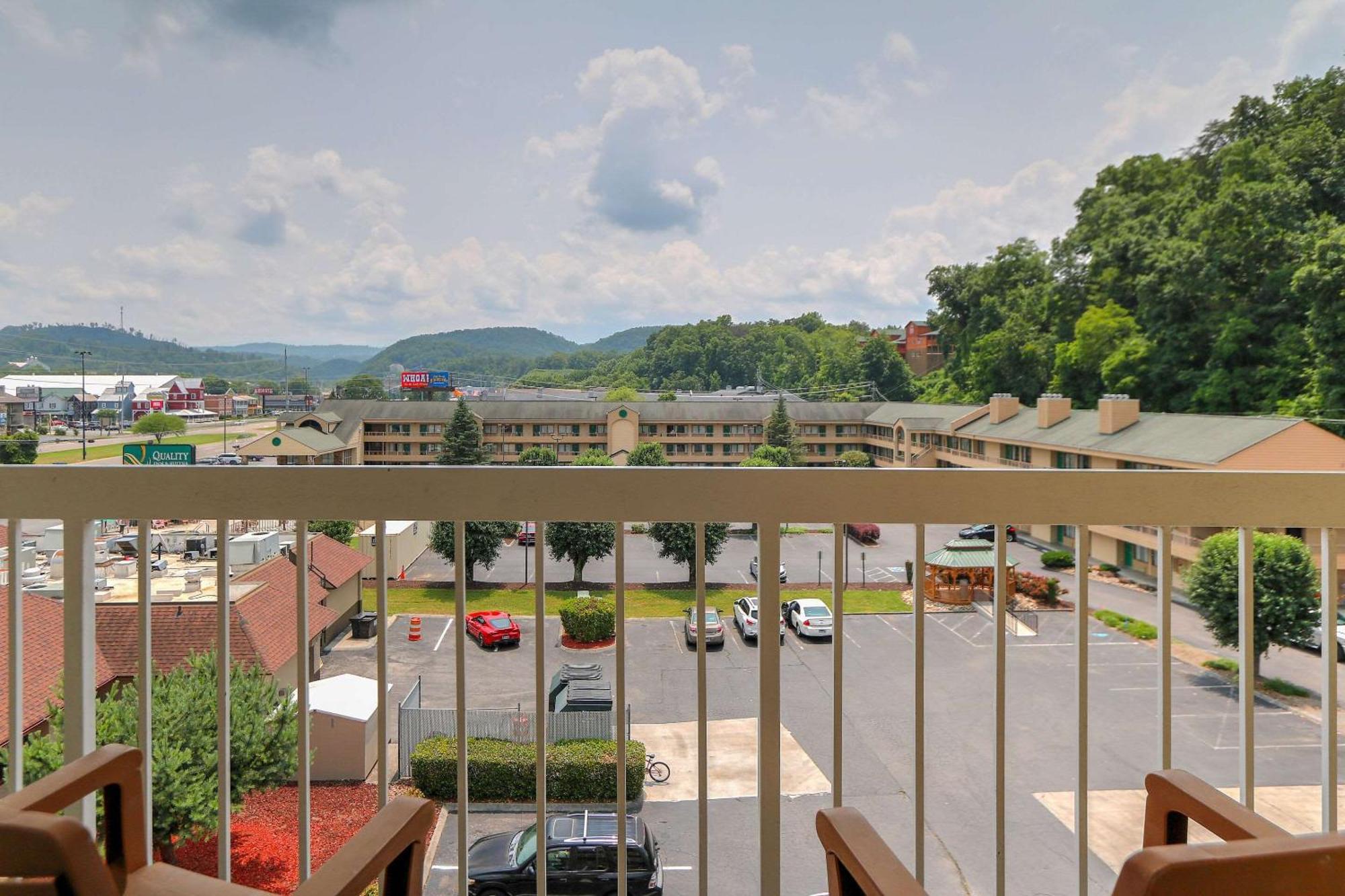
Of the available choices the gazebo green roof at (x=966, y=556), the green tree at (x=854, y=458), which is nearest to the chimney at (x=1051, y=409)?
the green tree at (x=854, y=458)

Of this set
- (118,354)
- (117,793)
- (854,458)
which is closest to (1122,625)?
(854,458)

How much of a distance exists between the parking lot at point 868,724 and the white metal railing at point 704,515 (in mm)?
64

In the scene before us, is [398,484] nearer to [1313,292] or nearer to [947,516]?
[947,516]

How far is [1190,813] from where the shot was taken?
70 cm

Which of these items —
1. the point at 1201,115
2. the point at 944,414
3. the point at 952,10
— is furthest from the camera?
the point at 1201,115

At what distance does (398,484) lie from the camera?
1.05 m

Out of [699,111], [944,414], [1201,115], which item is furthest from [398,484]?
[1201,115]

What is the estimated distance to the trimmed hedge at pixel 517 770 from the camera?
1.49m

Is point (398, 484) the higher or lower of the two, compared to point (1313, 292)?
lower

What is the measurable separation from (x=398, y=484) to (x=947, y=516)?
2.56 ft

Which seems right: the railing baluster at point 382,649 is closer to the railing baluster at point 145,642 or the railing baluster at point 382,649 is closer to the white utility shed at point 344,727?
the white utility shed at point 344,727

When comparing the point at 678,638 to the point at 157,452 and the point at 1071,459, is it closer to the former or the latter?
the point at 157,452

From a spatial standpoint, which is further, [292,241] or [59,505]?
[292,241]

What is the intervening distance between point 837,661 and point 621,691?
12.0 inches
